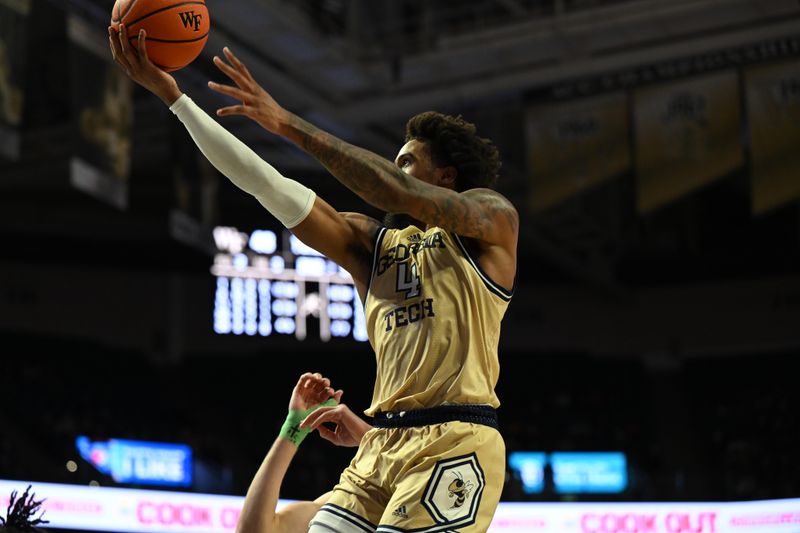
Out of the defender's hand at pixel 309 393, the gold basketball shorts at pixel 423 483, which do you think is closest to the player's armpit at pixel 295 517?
the defender's hand at pixel 309 393

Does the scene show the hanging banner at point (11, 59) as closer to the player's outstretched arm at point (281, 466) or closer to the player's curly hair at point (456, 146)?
the player's outstretched arm at point (281, 466)

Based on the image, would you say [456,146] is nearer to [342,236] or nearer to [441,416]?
[342,236]

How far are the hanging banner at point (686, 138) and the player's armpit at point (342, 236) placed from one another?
926cm

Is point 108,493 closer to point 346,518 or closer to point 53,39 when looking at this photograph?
point 53,39

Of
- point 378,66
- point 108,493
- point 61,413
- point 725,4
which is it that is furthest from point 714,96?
point 61,413

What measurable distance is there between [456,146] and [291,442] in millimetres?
1180

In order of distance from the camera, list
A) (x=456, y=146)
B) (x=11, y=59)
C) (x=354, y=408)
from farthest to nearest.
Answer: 1. (x=354, y=408)
2. (x=11, y=59)
3. (x=456, y=146)

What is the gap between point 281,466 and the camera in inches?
153

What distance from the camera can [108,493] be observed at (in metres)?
11.2

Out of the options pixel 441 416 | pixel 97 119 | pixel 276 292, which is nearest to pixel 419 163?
pixel 441 416

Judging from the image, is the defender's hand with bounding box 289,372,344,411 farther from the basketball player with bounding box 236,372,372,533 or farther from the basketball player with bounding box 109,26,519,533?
the basketball player with bounding box 109,26,519,533

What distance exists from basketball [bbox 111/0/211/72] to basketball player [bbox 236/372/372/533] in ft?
3.80

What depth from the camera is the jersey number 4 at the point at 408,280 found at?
3.41 meters

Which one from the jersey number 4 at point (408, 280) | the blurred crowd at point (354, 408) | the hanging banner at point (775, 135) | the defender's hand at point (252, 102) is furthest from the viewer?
the blurred crowd at point (354, 408)
